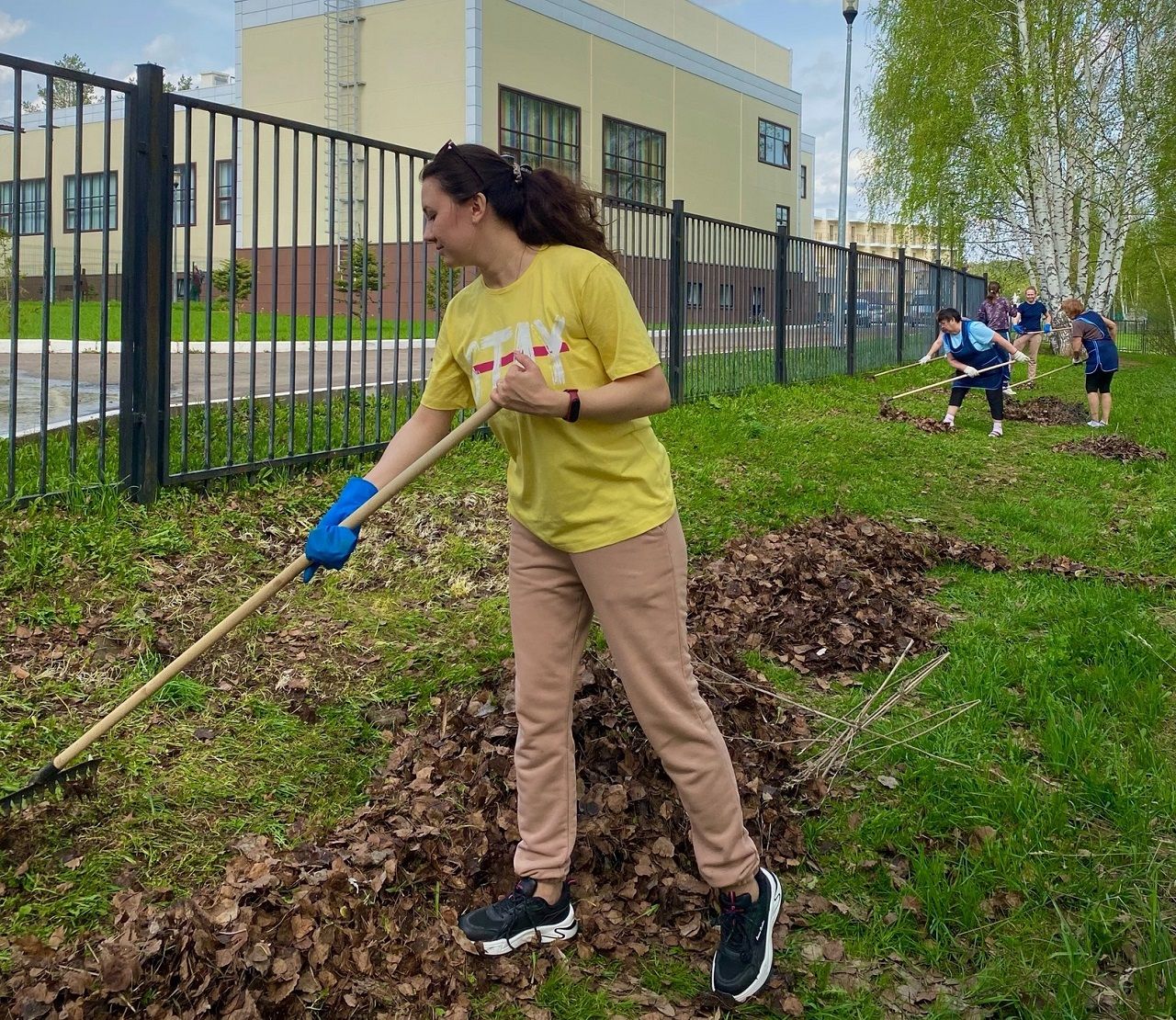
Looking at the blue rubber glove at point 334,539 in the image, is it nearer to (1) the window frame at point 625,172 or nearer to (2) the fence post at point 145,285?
(2) the fence post at point 145,285

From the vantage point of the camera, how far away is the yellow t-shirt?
271 cm

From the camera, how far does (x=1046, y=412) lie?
50.3ft

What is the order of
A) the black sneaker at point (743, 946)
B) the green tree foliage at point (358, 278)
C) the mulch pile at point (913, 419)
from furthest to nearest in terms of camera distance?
1. the mulch pile at point (913, 419)
2. the green tree foliage at point (358, 278)
3. the black sneaker at point (743, 946)

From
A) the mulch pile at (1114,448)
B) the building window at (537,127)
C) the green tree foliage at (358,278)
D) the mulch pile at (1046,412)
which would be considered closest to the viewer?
the green tree foliage at (358,278)

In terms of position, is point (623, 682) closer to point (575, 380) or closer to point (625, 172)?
point (575, 380)

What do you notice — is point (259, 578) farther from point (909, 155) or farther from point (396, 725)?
point (909, 155)

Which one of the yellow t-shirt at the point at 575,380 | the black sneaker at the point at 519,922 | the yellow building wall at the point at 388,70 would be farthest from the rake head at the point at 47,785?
the yellow building wall at the point at 388,70

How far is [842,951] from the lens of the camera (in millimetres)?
3131

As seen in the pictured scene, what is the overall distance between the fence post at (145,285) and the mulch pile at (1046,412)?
1187 centimetres

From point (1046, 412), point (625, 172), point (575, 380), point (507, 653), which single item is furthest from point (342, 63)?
point (575, 380)

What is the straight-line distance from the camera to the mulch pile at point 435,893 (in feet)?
8.96

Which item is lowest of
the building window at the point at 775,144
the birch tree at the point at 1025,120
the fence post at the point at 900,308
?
the fence post at the point at 900,308

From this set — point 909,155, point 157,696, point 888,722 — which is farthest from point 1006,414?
point 909,155

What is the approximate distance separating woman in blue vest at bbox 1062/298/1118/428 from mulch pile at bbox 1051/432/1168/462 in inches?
77.4
